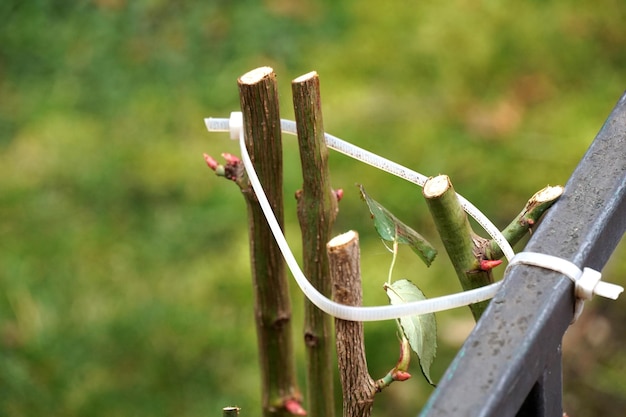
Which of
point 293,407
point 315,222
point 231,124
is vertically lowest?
point 293,407

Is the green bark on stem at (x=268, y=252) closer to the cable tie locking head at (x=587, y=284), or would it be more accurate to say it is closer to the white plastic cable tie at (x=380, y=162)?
the white plastic cable tie at (x=380, y=162)

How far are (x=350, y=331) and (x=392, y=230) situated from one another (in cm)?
15

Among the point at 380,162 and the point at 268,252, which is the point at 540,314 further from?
the point at 268,252

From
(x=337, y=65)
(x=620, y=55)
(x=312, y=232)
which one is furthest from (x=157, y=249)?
(x=620, y=55)

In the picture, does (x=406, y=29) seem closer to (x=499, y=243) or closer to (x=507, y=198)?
(x=507, y=198)

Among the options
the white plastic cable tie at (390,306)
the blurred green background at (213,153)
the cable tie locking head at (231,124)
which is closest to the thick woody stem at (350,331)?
the white plastic cable tie at (390,306)

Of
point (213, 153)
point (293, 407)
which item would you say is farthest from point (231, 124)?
point (213, 153)

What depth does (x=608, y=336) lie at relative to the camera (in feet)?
7.75

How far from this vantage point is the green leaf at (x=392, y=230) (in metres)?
1.01

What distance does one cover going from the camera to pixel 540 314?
759mm

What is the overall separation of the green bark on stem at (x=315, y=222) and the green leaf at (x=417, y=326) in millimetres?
197

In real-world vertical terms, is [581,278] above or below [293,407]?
above

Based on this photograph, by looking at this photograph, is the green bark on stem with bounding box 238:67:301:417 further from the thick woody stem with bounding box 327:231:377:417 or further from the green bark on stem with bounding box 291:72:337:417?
the thick woody stem with bounding box 327:231:377:417

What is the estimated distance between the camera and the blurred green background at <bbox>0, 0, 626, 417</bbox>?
7.50 ft
